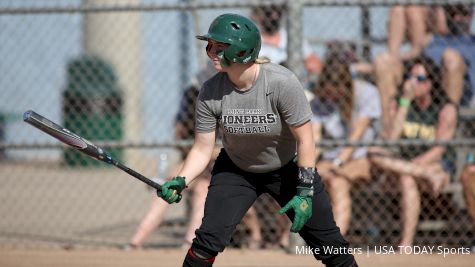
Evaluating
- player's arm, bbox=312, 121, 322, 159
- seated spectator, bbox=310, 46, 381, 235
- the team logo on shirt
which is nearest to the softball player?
the team logo on shirt

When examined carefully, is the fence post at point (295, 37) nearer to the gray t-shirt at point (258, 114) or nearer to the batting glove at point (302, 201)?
the gray t-shirt at point (258, 114)

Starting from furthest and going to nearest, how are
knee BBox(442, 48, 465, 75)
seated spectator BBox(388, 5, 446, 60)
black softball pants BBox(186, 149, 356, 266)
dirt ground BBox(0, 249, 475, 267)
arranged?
1. seated spectator BBox(388, 5, 446, 60)
2. knee BBox(442, 48, 465, 75)
3. dirt ground BBox(0, 249, 475, 267)
4. black softball pants BBox(186, 149, 356, 266)

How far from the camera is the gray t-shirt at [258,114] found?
4824mm

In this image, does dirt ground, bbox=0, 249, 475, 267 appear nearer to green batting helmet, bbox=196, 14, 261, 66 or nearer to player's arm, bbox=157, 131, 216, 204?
player's arm, bbox=157, 131, 216, 204

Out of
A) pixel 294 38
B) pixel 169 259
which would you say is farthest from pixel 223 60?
pixel 169 259

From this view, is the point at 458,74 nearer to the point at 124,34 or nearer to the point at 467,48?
the point at 467,48

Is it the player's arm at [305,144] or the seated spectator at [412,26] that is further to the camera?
the seated spectator at [412,26]

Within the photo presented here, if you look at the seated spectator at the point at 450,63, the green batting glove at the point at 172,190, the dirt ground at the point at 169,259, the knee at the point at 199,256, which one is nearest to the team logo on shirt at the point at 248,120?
the green batting glove at the point at 172,190

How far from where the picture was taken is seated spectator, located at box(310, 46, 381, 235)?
23.8 feet

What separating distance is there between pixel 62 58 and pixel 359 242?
22.1 feet

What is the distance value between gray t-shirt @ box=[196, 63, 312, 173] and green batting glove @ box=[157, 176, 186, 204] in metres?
0.35

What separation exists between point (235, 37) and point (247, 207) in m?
1.02

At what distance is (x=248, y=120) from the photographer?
16.0ft

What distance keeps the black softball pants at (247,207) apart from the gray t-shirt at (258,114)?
0.09 meters
